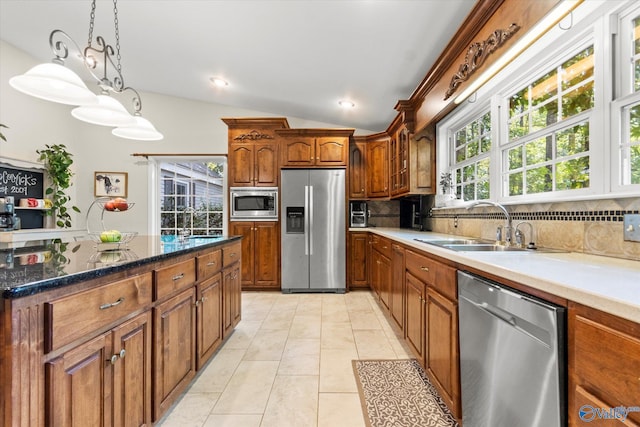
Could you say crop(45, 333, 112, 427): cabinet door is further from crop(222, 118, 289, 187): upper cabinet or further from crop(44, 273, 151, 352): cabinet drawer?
crop(222, 118, 289, 187): upper cabinet

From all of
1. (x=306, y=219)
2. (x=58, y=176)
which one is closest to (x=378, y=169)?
(x=306, y=219)

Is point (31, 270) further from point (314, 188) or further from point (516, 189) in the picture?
point (314, 188)

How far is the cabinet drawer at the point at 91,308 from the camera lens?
2.68ft

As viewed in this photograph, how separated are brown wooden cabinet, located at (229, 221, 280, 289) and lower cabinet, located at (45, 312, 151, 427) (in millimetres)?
2739

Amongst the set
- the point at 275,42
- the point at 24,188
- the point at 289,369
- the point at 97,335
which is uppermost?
the point at 275,42

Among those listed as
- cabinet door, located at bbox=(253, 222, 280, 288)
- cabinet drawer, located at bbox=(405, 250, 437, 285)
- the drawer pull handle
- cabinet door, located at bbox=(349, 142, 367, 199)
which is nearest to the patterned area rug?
cabinet drawer, located at bbox=(405, 250, 437, 285)

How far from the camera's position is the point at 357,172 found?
4.37m

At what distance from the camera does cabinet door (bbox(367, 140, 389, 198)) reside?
418 cm

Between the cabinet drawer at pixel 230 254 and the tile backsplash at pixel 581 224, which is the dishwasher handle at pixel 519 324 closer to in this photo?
the tile backsplash at pixel 581 224

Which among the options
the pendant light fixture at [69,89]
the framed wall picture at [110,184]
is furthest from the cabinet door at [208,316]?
the framed wall picture at [110,184]

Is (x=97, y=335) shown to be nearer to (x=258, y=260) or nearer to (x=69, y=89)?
(x=69, y=89)

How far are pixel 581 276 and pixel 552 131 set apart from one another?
122 cm

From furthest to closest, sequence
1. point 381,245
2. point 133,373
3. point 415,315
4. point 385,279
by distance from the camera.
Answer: point 381,245
point 385,279
point 415,315
point 133,373

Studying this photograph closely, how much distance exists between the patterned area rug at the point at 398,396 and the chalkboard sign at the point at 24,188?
16.3ft
